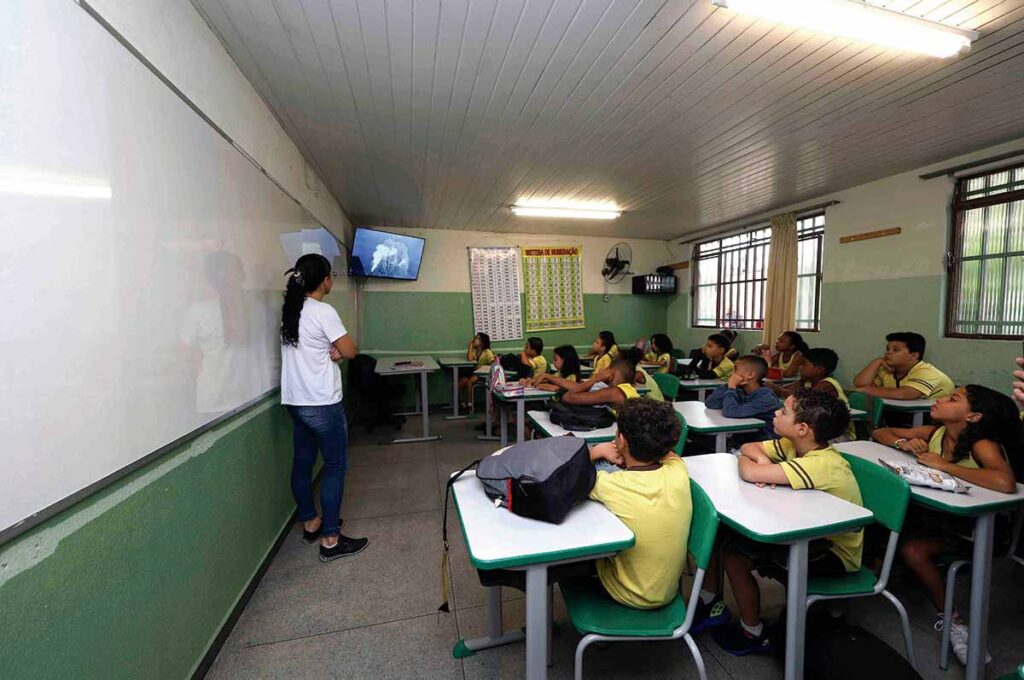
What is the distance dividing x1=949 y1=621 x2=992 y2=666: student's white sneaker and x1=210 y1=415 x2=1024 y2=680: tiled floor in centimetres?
4

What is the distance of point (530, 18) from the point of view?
1.78 meters

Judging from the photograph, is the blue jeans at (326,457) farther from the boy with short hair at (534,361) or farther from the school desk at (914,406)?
the school desk at (914,406)

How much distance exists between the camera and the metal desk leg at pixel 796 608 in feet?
4.32

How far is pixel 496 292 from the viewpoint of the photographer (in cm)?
644

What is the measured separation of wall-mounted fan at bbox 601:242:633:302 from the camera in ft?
22.2

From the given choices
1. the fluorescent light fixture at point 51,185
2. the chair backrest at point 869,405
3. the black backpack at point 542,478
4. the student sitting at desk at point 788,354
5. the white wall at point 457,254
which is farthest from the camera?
the white wall at point 457,254

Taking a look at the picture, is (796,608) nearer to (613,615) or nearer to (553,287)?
(613,615)

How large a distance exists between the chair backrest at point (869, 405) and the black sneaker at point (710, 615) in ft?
6.45

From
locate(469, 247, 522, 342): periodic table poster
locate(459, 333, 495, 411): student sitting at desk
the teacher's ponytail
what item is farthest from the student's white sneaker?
locate(469, 247, 522, 342): periodic table poster

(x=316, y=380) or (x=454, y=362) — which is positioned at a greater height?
(x=316, y=380)

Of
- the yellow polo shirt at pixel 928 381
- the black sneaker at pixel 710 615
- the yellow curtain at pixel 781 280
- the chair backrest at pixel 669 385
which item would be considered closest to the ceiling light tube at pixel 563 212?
the yellow curtain at pixel 781 280

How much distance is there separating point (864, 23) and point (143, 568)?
11.2ft

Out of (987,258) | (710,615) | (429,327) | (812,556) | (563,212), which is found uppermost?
(563,212)

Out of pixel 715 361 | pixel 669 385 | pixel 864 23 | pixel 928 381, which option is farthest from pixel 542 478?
pixel 715 361
